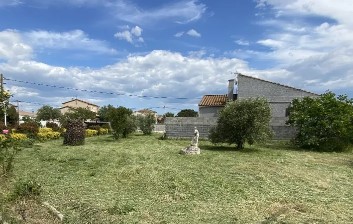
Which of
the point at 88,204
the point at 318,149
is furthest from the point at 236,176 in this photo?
the point at 318,149

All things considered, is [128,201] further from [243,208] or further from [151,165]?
[151,165]

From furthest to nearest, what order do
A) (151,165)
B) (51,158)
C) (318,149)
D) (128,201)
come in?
(318,149) → (51,158) → (151,165) → (128,201)

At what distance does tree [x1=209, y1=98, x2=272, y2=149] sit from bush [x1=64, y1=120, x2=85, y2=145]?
874 cm

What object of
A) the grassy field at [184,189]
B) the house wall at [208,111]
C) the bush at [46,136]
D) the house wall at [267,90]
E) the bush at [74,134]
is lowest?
the grassy field at [184,189]

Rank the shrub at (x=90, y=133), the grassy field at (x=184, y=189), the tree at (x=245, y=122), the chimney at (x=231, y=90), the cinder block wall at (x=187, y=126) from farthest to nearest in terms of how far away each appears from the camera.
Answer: the chimney at (x=231, y=90) < the shrub at (x=90, y=133) < the cinder block wall at (x=187, y=126) < the tree at (x=245, y=122) < the grassy field at (x=184, y=189)

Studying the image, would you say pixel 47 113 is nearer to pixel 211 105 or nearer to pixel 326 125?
pixel 211 105

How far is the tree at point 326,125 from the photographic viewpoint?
24.1 metres

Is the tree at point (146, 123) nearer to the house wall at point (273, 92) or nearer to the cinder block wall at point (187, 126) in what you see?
the cinder block wall at point (187, 126)

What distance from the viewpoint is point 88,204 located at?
30.8 ft

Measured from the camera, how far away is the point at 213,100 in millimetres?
42844

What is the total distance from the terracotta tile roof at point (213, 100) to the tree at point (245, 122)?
18977 mm

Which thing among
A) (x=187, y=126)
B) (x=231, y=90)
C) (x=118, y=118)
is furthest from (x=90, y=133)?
(x=231, y=90)

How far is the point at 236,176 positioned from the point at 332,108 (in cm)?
1455

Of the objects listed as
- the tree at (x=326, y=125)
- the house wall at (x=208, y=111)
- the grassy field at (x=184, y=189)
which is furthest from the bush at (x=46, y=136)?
the tree at (x=326, y=125)
